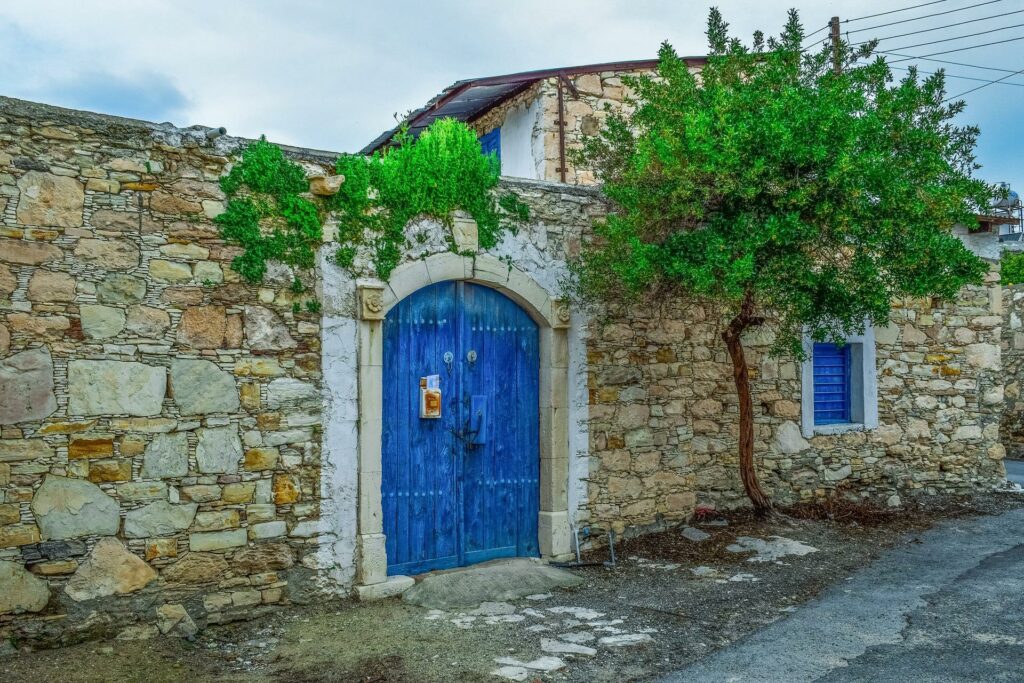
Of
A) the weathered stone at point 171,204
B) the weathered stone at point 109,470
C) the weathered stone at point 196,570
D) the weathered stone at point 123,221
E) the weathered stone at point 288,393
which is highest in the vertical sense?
the weathered stone at point 171,204

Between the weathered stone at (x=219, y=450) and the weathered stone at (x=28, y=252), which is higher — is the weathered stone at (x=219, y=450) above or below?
below

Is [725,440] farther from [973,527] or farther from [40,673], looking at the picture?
[40,673]

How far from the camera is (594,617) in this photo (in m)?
4.94

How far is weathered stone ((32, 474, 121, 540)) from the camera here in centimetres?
434

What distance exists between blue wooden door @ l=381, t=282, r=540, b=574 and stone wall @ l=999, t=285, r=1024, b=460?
9.34 metres

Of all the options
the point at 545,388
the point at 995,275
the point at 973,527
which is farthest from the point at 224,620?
the point at 995,275

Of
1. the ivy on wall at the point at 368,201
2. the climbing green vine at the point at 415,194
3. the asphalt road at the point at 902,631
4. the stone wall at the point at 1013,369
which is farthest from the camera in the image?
the stone wall at the point at 1013,369

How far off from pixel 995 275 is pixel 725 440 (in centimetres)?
427

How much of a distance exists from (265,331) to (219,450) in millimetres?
752

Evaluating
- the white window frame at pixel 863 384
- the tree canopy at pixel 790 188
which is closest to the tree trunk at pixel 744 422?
the tree canopy at pixel 790 188

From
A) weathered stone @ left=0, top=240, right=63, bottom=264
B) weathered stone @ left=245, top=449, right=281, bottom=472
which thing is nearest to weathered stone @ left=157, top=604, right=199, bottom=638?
weathered stone @ left=245, top=449, right=281, bottom=472

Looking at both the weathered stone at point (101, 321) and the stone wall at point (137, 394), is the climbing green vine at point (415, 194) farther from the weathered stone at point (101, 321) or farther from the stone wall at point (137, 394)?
the weathered stone at point (101, 321)

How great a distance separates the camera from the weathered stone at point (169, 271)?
469 cm

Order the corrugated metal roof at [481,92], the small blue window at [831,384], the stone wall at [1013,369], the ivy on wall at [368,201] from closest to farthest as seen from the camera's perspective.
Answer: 1. the ivy on wall at [368,201]
2. the small blue window at [831,384]
3. the corrugated metal roof at [481,92]
4. the stone wall at [1013,369]
